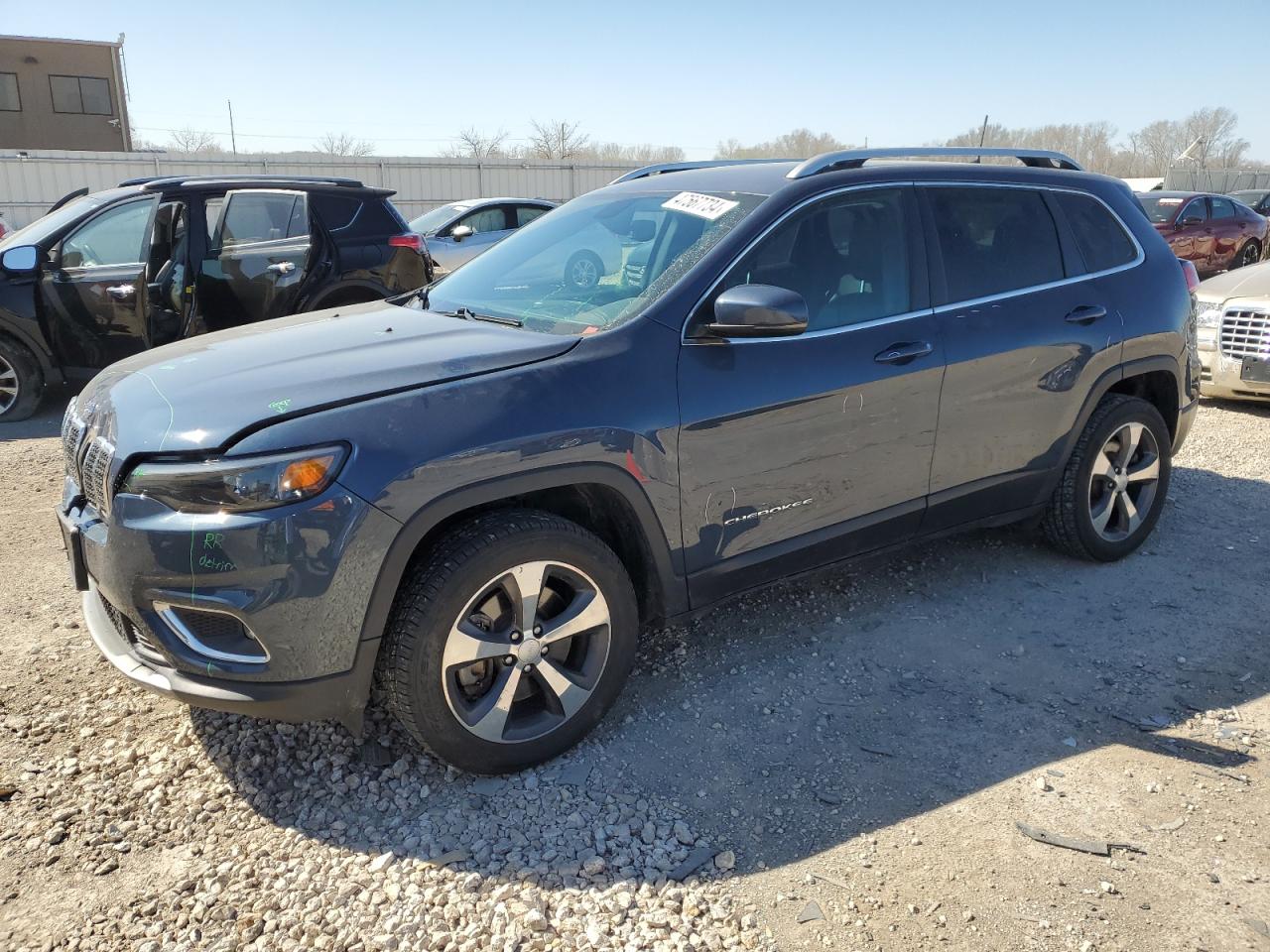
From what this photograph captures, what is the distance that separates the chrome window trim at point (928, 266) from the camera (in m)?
3.17

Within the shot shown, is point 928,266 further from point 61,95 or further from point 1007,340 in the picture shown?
point 61,95

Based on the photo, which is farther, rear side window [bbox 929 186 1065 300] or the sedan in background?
the sedan in background

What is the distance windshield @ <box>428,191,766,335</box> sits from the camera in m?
3.26

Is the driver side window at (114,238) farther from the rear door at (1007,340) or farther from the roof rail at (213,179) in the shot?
the rear door at (1007,340)

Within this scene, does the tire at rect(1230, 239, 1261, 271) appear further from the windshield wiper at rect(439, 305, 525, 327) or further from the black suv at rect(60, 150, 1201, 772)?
the windshield wiper at rect(439, 305, 525, 327)

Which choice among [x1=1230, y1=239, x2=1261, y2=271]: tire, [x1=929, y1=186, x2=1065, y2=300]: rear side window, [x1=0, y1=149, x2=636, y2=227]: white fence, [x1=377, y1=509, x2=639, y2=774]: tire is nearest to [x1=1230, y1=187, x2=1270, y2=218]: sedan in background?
[x1=1230, y1=239, x2=1261, y2=271]: tire

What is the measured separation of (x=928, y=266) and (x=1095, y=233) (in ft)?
3.83

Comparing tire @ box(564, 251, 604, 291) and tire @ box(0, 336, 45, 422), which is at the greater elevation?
tire @ box(564, 251, 604, 291)

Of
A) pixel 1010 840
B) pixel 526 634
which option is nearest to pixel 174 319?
pixel 526 634

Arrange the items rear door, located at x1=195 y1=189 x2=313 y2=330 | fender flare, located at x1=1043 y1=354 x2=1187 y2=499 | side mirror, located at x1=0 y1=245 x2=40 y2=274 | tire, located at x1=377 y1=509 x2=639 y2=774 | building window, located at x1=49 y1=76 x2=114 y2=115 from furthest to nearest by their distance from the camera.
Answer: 1. building window, located at x1=49 y1=76 x2=114 y2=115
2. rear door, located at x1=195 y1=189 x2=313 y2=330
3. side mirror, located at x1=0 y1=245 x2=40 y2=274
4. fender flare, located at x1=1043 y1=354 x2=1187 y2=499
5. tire, located at x1=377 y1=509 x2=639 y2=774

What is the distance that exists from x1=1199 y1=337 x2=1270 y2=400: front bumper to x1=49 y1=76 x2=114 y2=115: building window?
4170cm

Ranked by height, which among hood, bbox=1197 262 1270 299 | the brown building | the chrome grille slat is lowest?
the chrome grille slat

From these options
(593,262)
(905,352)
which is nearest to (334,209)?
(593,262)

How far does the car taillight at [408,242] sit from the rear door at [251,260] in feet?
2.42
